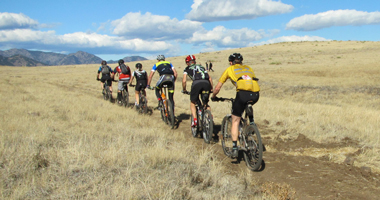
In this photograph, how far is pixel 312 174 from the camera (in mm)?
4637

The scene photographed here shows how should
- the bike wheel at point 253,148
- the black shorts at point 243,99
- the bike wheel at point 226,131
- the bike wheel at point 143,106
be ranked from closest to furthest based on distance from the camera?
the bike wheel at point 253,148 < the black shorts at point 243,99 < the bike wheel at point 226,131 < the bike wheel at point 143,106

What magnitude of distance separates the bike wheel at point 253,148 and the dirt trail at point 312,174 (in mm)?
164

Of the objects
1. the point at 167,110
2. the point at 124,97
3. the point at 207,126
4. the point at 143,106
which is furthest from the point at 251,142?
the point at 124,97

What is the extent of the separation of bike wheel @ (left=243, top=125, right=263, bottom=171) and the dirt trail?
0.16 metres

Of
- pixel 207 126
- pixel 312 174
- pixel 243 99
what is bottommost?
pixel 312 174

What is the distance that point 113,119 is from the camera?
8594mm

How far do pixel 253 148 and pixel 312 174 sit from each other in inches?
42.3

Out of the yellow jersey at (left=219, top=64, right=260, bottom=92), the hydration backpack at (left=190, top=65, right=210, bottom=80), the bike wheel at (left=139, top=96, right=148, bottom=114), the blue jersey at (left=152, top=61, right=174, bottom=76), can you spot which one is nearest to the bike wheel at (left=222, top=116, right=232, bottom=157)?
the yellow jersey at (left=219, top=64, right=260, bottom=92)

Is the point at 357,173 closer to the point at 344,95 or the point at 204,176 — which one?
the point at 204,176

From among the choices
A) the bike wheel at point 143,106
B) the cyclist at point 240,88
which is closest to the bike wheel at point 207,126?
the cyclist at point 240,88

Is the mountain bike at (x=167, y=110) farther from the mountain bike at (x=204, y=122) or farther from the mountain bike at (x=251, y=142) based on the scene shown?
the mountain bike at (x=251, y=142)

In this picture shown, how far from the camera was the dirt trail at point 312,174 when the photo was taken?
12.9 ft

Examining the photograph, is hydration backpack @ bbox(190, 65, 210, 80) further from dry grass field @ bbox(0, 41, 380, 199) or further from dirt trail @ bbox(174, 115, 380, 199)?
dirt trail @ bbox(174, 115, 380, 199)

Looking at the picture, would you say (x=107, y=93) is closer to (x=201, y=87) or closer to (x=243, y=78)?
(x=201, y=87)
